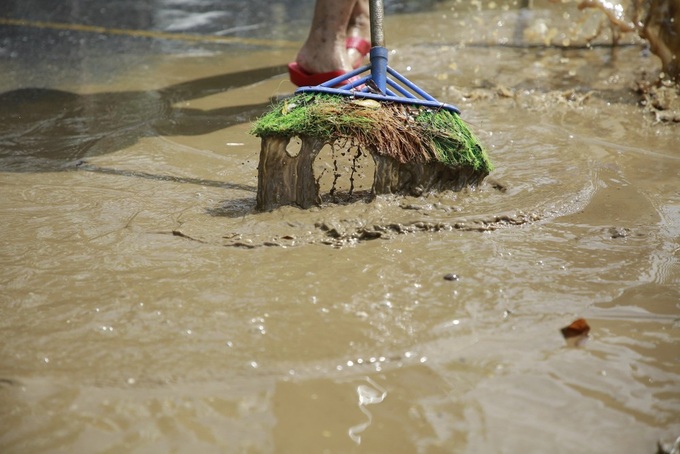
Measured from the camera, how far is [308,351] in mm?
2248

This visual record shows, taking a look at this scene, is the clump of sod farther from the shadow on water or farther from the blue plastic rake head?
the shadow on water

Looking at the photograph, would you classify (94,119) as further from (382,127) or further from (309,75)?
(382,127)

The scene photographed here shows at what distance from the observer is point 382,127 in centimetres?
307

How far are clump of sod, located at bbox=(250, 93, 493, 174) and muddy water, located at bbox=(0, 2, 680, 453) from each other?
7.8 inches

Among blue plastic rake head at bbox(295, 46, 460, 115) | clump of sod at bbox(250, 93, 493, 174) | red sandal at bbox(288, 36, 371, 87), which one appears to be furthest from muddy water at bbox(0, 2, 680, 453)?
red sandal at bbox(288, 36, 371, 87)

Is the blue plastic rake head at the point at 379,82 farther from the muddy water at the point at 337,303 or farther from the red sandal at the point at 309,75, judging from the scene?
the red sandal at the point at 309,75

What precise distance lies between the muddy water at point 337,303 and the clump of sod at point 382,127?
20 centimetres

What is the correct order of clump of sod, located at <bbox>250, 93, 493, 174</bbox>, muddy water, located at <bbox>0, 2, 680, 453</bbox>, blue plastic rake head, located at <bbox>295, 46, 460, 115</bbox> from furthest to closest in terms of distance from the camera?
blue plastic rake head, located at <bbox>295, 46, 460, 115</bbox>
clump of sod, located at <bbox>250, 93, 493, 174</bbox>
muddy water, located at <bbox>0, 2, 680, 453</bbox>

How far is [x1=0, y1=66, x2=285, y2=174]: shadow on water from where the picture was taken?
411 cm

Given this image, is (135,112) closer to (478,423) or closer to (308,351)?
(308,351)

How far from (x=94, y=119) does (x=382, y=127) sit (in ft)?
7.56

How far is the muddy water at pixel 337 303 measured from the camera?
78.3 inches

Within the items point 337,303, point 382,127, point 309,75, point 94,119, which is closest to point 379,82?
point 382,127

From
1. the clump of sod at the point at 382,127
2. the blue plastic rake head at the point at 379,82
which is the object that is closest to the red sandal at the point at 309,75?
the blue plastic rake head at the point at 379,82
